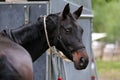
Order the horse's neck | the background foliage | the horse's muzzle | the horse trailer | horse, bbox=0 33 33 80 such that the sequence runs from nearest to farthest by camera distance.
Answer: horse, bbox=0 33 33 80
the horse's muzzle
the horse's neck
the horse trailer
the background foliage

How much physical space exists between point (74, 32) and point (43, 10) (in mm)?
1599

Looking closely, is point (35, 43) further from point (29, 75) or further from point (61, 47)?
point (29, 75)

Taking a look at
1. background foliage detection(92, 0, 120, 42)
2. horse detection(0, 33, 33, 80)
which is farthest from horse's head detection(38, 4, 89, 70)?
background foliage detection(92, 0, 120, 42)

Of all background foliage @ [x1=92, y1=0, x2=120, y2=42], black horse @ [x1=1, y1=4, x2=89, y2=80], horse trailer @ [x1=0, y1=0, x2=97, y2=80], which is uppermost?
black horse @ [x1=1, y1=4, x2=89, y2=80]

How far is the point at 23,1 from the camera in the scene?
7.55 m

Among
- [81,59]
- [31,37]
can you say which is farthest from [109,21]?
[81,59]

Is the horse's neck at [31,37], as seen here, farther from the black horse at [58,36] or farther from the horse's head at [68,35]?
the horse's head at [68,35]

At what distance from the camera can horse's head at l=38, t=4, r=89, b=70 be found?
5703 millimetres

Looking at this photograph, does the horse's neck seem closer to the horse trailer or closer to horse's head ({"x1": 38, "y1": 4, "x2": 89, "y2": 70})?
horse's head ({"x1": 38, "y1": 4, "x2": 89, "y2": 70})

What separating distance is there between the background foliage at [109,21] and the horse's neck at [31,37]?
1866 inches

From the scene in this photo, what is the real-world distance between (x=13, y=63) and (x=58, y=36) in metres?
0.92

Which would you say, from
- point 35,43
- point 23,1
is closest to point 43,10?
point 23,1

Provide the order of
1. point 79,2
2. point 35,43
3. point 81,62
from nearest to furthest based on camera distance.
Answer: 1. point 81,62
2. point 35,43
3. point 79,2

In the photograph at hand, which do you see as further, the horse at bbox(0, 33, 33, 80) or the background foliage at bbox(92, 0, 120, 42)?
the background foliage at bbox(92, 0, 120, 42)
